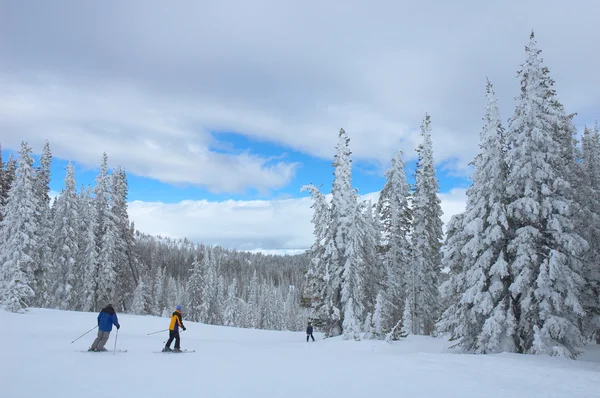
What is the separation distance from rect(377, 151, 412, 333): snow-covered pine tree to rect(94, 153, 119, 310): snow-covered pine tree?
2952 cm

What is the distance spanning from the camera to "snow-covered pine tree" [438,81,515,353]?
19.6 metres

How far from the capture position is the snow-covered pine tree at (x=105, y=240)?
1690 inches

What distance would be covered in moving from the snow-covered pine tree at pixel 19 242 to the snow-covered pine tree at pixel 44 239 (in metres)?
1.93

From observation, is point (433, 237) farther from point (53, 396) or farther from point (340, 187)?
point (53, 396)

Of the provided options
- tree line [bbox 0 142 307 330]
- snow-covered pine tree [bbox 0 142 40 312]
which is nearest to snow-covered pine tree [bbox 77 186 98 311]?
tree line [bbox 0 142 307 330]

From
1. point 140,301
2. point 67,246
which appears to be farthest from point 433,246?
point 140,301

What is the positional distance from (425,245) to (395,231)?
2.97 metres

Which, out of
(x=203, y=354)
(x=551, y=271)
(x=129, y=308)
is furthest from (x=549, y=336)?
(x=129, y=308)

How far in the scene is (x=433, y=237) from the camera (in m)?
35.3

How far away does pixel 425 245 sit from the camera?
34.4 meters

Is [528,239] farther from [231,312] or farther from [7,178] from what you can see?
[231,312]

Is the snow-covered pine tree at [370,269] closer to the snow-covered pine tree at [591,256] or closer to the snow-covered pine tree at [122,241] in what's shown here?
the snow-covered pine tree at [591,256]

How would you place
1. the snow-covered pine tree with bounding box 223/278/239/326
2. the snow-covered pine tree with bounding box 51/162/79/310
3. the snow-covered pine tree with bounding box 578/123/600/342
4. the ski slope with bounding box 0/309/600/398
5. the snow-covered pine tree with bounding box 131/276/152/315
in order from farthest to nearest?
the snow-covered pine tree with bounding box 223/278/239/326 → the snow-covered pine tree with bounding box 131/276/152/315 → the snow-covered pine tree with bounding box 51/162/79/310 → the snow-covered pine tree with bounding box 578/123/600/342 → the ski slope with bounding box 0/309/600/398

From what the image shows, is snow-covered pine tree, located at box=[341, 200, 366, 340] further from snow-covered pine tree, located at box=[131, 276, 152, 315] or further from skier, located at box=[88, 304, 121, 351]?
snow-covered pine tree, located at box=[131, 276, 152, 315]
